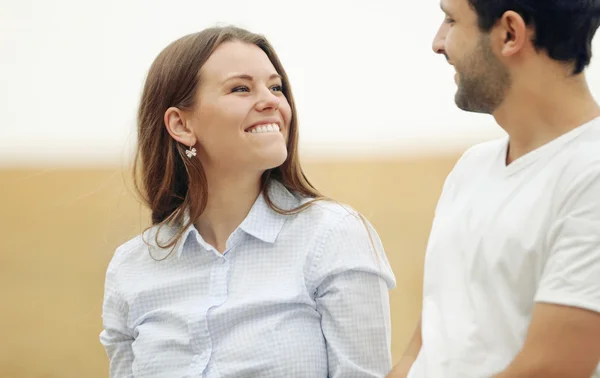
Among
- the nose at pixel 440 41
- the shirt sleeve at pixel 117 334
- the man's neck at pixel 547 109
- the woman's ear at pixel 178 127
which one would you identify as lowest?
the shirt sleeve at pixel 117 334

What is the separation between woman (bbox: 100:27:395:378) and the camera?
1646 millimetres

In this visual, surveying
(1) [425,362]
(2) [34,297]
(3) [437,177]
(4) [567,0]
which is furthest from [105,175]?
(4) [567,0]

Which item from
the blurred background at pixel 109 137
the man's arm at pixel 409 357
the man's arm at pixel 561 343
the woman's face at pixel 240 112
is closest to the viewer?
the man's arm at pixel 561 343

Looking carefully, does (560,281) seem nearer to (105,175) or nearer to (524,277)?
(524,277)

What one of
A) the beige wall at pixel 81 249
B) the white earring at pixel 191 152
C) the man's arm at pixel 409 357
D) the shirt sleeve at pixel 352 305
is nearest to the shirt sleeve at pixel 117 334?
the white earring at pixel 191 152

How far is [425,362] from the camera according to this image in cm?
129

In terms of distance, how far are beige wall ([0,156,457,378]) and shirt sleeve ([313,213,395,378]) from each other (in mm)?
1390

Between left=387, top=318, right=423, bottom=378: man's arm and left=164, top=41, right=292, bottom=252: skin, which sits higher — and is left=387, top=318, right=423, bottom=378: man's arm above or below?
below

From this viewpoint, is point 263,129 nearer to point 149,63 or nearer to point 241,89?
point 241,89

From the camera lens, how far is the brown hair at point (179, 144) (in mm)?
1813

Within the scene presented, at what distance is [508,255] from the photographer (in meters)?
1.17

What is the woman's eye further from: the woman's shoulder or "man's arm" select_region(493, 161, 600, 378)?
"man's arm" select_region(493, 161, 600, 378)

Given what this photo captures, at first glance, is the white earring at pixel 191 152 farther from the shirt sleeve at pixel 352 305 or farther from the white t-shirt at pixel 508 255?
the white t-shirt at pixel 508 255

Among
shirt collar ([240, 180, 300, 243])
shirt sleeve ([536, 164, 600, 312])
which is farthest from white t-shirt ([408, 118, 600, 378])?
shirt collar ([240, 180, 300, 243])
